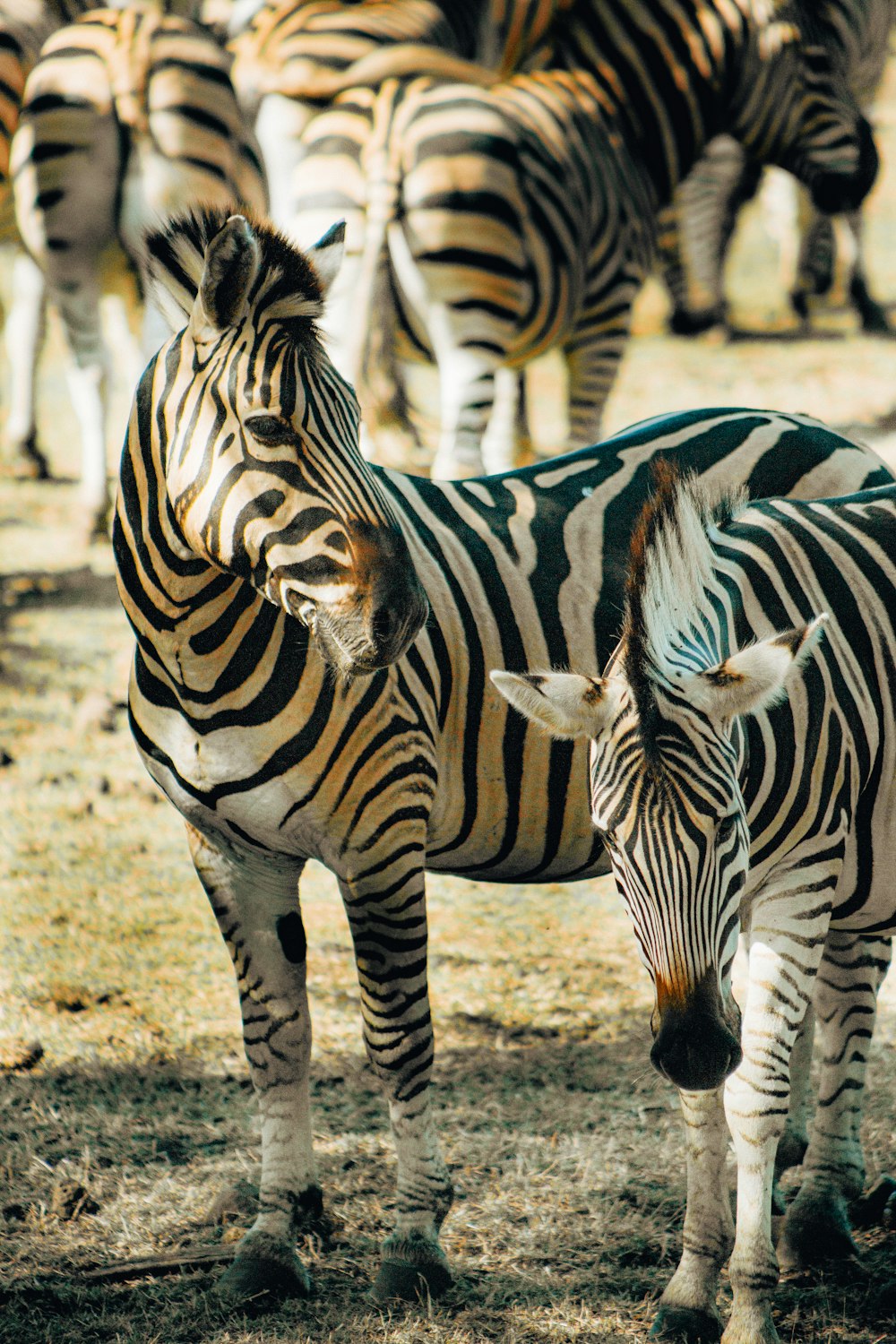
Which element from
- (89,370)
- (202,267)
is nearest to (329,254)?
(202,267)

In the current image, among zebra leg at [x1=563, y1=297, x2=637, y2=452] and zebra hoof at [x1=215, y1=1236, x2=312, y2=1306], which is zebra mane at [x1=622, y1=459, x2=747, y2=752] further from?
zebra leg at [x1=563, y1=297, x2=637, y2=452]

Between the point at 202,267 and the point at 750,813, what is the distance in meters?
1.68

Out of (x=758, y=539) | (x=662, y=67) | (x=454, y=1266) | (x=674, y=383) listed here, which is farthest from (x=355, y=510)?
(x=674, y=383)

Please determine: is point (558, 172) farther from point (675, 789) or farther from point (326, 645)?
point (675, 789)

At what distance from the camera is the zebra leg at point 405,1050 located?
11.3 feet

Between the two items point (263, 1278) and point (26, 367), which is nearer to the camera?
point (263, 1278)

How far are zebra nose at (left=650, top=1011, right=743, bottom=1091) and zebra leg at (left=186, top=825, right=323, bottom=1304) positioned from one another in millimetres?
1267

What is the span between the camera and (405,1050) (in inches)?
139

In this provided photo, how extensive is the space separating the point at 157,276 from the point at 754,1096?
7.45ft

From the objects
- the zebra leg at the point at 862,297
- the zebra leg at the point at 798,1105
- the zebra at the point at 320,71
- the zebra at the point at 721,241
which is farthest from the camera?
the zebra at the point at 721,241

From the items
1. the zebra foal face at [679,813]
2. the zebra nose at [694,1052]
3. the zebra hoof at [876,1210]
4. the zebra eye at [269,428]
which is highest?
the zebra eye at [269,428]

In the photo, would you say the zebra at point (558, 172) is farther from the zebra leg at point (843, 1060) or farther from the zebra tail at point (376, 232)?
the zebra leg at point (843, 1060)

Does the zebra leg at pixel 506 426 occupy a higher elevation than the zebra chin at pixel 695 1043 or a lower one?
higher

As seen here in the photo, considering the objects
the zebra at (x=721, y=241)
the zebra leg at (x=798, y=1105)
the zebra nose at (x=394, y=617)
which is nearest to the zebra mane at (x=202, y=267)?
the zebra nose at (x=394, y=617)
